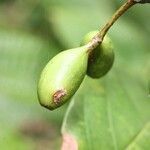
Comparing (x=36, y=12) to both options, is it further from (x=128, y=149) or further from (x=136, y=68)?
(x=128, y=149)

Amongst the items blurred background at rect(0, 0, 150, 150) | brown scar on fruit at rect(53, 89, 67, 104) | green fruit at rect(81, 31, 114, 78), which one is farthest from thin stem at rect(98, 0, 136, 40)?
blurred background at rect(0, 0, 150, 150)

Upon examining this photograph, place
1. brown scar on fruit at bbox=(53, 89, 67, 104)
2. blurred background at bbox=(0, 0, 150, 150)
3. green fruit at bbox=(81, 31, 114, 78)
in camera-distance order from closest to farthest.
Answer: brown scar on fruit at bbox=(53, 89, 67, 104) < green fruit at bbox=(81, 31, 114, 78) < blurred background at bbox=(0, 0, 150, 150)

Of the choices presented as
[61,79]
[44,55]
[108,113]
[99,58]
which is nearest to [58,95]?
[61,79]

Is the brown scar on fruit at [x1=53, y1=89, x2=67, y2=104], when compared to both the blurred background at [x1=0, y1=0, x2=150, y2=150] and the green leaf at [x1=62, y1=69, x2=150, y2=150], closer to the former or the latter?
the green leaf at [x1=62, y1=69, x2=150, y2=150]

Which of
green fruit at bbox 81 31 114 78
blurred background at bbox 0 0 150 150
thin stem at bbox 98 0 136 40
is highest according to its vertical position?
thin stem at bbox 98 0 136 40

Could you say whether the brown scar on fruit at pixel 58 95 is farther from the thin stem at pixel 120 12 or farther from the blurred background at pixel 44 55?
the blurred background at pixel 44 55

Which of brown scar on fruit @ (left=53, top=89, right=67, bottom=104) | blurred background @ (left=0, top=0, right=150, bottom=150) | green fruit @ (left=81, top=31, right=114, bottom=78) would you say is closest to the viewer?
brown scar on fruit @ (left=53, top=89, right=67, bottom=104)

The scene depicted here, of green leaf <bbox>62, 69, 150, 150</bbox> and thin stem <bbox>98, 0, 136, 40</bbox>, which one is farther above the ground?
thin stem <bbox>98, 0, 136, 40</bbox>

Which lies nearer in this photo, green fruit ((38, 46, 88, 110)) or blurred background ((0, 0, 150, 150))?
green fruit ((38, 46, 88, 110))
